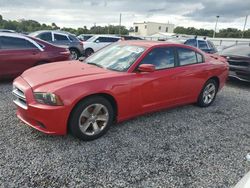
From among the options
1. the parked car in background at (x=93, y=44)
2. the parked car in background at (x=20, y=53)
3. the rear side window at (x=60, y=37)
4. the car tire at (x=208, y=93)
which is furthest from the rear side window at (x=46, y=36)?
the car tire at (x=208, y=93)

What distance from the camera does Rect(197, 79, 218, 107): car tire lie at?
5.35 metres

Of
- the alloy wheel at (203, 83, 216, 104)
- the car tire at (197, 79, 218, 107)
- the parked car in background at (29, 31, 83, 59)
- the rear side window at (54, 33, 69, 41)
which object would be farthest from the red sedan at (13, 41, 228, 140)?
the rear side window at (54, 33, 69, 41)

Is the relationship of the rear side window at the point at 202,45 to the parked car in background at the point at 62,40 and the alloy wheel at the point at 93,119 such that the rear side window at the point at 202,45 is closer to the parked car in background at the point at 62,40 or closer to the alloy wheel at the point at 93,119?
the parked car in background at the point at 62,40

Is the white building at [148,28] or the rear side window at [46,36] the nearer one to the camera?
the rear side window at [46,36]

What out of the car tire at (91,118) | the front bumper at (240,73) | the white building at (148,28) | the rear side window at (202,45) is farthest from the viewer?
the white building at (148,28)

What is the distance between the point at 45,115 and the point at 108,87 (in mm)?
978

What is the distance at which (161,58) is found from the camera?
4.38m

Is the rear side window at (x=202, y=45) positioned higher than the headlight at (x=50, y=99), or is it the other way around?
the rear side window at (x=202, y=45)

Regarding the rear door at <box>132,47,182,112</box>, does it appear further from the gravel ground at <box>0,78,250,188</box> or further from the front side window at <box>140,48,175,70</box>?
the gravel ground at <box>0,78,250,188</box>

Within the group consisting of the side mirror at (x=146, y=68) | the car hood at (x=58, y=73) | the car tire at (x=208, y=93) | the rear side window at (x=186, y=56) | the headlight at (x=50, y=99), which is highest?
the rear side window at (x=186, y=56)

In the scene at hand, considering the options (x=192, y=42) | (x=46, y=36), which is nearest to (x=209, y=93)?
(x=192, y=42)

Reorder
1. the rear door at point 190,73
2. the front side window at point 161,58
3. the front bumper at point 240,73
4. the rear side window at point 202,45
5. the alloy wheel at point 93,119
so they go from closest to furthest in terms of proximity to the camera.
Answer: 1. the alloy wheel at point 93,119
2. the front side window at point 161,58
3. the rear door at point 190,73
4. the front bumper at point 240,73
5. the rear side window at point 202,45

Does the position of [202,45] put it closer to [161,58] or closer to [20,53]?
[161,58]

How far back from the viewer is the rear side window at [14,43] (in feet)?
20.7
